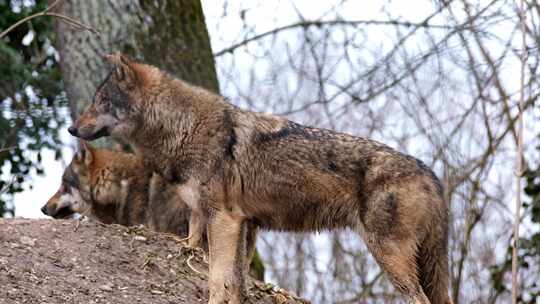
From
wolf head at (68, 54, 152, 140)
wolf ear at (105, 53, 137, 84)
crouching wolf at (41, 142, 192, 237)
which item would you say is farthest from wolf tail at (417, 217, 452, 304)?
crouching wolf at (41, 142, 192, 237)

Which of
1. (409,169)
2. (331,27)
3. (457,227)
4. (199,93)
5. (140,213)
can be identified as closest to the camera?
(409,169)

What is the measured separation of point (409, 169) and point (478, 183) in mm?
3623

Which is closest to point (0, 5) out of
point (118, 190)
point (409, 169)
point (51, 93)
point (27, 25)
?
point (27, 25)

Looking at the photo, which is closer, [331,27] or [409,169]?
[409,169]

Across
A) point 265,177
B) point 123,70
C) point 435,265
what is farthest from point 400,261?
point 123,70

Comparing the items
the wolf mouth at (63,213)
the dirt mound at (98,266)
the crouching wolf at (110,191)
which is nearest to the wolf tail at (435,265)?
the dirt mound at (98,266)

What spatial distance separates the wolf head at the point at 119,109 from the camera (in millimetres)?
7625

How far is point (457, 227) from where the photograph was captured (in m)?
9.94

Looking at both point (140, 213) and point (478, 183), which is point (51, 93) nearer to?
point (140, 213)

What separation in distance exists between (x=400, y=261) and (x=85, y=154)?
401cm

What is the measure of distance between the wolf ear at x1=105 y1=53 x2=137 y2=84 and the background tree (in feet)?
13.6

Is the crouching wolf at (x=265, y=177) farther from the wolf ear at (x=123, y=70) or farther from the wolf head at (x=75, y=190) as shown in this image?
the wolf head at (x=75, y=190)

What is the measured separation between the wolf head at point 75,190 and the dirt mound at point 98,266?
165 centimetres

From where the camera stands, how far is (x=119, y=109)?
764 centimetres
